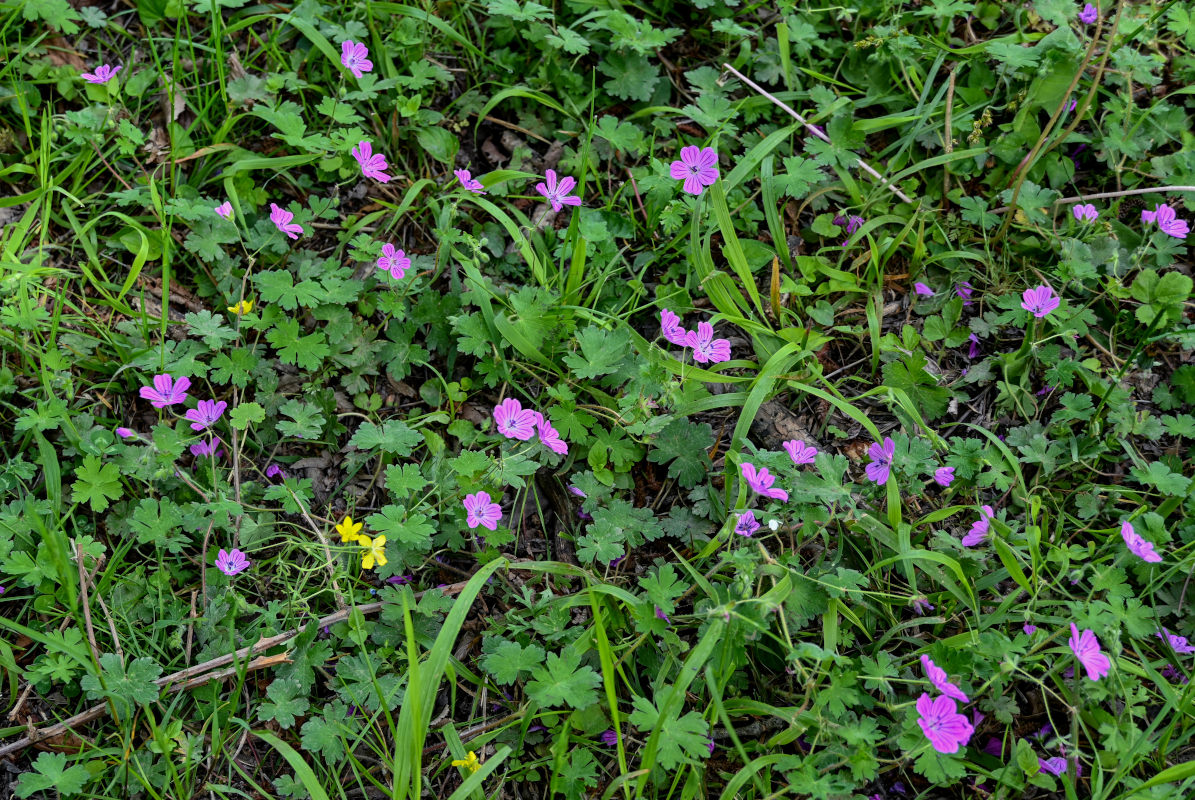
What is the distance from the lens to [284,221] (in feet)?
10.00

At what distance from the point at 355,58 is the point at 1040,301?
8.56 ft

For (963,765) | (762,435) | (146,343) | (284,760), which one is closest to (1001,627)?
(963,765)

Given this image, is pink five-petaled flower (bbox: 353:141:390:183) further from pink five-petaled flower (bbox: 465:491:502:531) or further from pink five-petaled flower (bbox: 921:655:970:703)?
pink five-petaled flower (bbox: 921:655:970:703)

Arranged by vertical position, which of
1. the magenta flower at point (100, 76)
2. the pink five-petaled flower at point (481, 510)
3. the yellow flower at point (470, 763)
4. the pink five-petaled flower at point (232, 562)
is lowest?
the yellow flower at point (470, 763)

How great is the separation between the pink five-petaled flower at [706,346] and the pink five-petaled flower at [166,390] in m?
1.61

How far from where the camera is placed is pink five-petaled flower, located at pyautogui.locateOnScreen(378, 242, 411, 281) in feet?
9.68

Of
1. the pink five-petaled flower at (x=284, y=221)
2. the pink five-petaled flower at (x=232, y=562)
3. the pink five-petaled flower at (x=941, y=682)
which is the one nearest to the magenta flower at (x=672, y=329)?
the pink five-petaled flower at (x=941, y=682)

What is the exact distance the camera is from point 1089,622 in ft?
7.96

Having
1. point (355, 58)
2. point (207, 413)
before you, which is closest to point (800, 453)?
point (207, 413)

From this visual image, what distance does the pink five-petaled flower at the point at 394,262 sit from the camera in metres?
2.95

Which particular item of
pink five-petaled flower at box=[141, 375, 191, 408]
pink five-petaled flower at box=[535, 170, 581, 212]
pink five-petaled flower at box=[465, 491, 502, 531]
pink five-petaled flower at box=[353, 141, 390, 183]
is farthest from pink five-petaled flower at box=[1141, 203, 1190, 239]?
pink five-petaled flower at box=[141, 375, 191, 408]

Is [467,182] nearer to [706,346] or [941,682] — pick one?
[706,346]

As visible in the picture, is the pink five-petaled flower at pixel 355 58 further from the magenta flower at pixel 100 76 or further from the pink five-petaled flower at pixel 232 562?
the pink five-petaled flower at pixel 232 562

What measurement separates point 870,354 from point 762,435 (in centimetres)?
54
